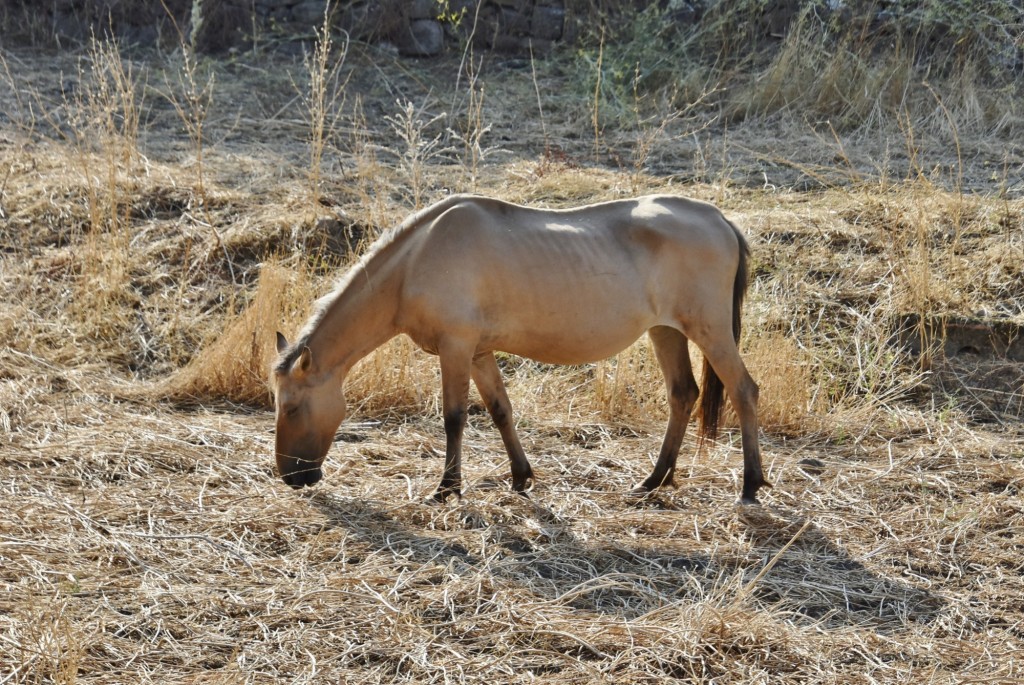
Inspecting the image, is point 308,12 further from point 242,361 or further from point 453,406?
point 453,406

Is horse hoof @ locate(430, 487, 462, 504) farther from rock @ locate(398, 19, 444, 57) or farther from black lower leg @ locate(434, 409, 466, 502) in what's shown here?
rock @ locate(398, 19, 444, 57)

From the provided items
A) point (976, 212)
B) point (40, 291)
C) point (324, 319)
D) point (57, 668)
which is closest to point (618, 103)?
point (976, 212)

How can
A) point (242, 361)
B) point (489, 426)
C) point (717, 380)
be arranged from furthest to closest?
point (242, 361)
point (489, 426)
point (717, 380)

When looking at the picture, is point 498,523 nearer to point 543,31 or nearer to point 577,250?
point 577,250

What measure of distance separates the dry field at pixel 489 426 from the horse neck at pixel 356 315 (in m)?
0.68

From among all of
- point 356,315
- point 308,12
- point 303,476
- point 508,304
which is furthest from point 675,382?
point 308,12

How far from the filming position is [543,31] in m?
11.8

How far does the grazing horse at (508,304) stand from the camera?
525cm

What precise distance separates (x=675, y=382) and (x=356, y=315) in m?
1.58

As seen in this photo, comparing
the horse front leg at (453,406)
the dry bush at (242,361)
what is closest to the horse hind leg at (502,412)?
the horse front leg at (453,406)

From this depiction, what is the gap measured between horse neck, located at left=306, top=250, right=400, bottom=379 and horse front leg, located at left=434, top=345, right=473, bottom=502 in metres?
0.35

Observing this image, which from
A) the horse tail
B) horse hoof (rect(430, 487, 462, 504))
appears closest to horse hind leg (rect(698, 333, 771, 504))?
the horse tail

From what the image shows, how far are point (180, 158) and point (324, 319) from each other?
16.4ft

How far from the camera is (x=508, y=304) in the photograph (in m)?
5.32
